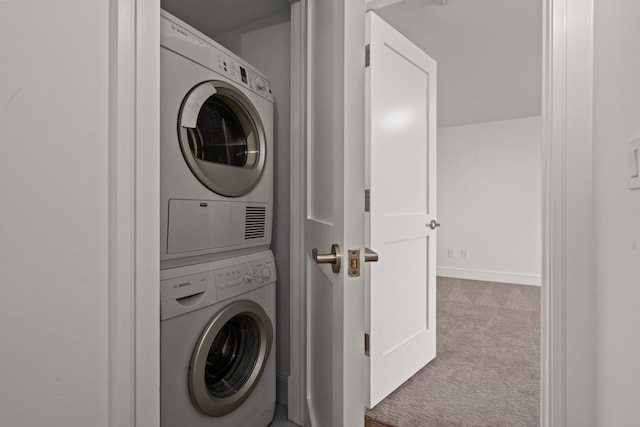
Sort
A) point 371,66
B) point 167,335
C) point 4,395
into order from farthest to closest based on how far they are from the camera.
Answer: point 371,66 → point 167,335 → point 4,395

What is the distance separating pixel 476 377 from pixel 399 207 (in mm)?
1159

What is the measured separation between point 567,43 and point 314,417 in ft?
5.41

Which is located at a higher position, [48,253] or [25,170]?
[25,170]

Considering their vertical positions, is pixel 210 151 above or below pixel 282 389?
above

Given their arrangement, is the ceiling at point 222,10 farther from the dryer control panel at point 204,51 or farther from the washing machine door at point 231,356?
the washing machine door at point 231,356

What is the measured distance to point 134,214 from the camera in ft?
2.35

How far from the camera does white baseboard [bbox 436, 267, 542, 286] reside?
14.5 feet

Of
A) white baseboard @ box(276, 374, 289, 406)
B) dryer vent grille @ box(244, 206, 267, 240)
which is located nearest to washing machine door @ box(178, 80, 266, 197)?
dryer vent grille @ box(244, 206, 267, 240)

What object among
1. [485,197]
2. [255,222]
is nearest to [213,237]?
[255,222]

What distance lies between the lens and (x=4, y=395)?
56 centimetres

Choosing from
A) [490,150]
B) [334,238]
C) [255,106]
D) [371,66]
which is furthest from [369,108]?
[490,150]

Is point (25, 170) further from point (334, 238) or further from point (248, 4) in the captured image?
point (248, 4)

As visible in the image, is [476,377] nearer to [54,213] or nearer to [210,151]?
[210,151]

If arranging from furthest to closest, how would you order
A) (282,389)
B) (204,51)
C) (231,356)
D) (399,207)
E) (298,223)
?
(399,207), (282,389), (298,223), (231,356), (204,51)
